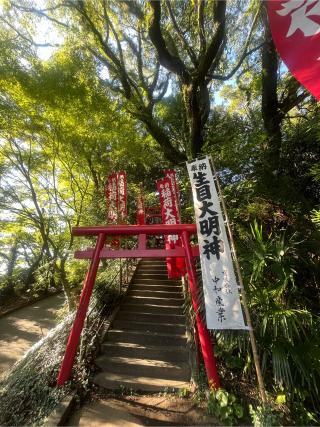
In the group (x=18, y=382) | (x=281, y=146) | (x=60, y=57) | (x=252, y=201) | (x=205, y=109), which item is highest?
(x=205, y=109)

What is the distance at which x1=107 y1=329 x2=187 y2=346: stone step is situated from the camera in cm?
541

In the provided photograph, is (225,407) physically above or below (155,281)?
below

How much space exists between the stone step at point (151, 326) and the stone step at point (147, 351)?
1.66 ft

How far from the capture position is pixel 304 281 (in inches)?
187

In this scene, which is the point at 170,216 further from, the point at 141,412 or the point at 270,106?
the point at 141,412

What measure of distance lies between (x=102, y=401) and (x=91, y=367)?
29.3 inches

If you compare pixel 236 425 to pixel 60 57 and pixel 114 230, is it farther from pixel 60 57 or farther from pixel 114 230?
pixel 60 57

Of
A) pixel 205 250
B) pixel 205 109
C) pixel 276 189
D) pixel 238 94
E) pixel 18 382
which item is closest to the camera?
pixel 205 250

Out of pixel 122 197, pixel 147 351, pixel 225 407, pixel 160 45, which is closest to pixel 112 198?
pixel 122 197

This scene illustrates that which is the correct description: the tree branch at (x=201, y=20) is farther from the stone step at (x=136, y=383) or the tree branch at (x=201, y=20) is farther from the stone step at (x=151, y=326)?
the stone step at (x=136, y=383)

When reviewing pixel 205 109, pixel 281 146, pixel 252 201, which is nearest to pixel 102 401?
pixel 252 201

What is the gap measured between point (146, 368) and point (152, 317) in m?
1.56

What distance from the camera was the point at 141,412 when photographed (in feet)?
12.6

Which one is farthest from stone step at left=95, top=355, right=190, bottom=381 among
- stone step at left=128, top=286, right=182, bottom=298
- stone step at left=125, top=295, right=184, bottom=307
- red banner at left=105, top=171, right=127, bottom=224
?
red banner at left=105, top=171, right=127, bottom=224
